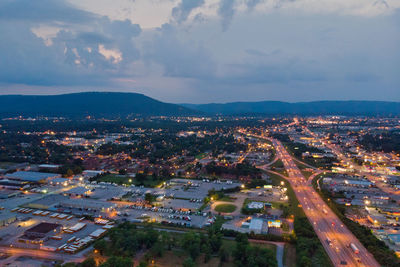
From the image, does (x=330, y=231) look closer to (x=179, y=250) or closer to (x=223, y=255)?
(x=223, y=255)

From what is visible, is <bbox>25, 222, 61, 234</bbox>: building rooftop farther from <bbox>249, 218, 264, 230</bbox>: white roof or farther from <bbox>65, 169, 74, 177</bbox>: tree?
<bbox>65, 169, 74, 177</bbox>: tree

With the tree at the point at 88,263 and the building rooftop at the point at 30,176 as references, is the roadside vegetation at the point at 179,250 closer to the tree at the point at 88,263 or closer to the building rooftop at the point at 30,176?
the tree at the point at 88,263

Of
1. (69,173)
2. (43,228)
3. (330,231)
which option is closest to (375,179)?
(330,231)

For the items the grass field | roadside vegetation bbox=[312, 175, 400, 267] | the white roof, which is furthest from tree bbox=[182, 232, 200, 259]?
roadside vegetation bbox=[312, 175, 400, 267]

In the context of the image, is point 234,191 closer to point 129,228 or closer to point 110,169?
point 129,228

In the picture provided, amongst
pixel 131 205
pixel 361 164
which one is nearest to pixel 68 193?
pixel 131 205

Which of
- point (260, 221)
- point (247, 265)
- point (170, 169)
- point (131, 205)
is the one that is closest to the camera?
point (247, 265)
